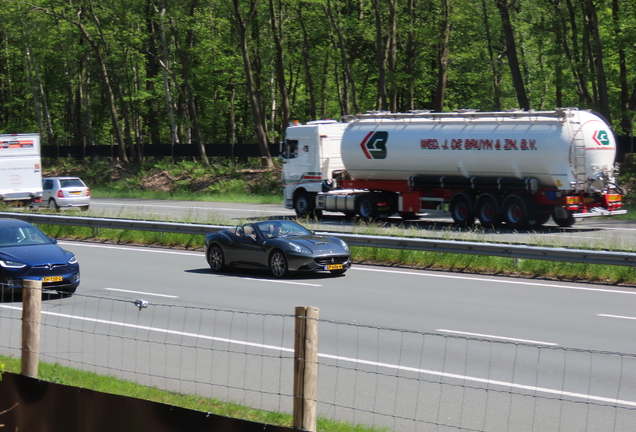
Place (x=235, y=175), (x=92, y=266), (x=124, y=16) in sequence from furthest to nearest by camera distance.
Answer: (x=124, y=16) → (x=235, y=175) → (x=92, y=266)

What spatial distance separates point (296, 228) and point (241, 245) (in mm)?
1244

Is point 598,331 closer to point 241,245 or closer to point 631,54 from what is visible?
point 241,245

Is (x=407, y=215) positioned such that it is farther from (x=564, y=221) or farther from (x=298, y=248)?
(x=298, y=248)

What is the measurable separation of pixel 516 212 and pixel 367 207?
6.05 meters

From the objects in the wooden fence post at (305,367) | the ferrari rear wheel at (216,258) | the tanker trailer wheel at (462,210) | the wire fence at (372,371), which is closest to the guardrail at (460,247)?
the ferrari rear wheel at (216,258)

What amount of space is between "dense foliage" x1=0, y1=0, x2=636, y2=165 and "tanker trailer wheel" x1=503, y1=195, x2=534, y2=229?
42.2 ft

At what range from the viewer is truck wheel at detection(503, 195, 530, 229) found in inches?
1027

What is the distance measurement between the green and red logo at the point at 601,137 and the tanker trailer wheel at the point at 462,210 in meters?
4.41

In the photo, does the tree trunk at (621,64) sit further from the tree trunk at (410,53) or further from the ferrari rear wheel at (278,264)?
the ferrari rear wheel at (278,264)

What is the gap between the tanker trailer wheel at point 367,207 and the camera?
30438 millimetres

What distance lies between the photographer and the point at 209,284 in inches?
655

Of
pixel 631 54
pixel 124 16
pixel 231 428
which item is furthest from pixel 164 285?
pixel 124 16

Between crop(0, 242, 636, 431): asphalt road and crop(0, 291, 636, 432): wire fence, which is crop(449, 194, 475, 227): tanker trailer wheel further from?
crop(0, 291, 636, 432): wire fence

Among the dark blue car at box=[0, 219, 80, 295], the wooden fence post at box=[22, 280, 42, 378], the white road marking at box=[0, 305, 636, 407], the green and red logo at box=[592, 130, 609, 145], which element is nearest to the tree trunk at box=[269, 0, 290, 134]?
the green and red logo at box=[592, 130, 609, 145]
